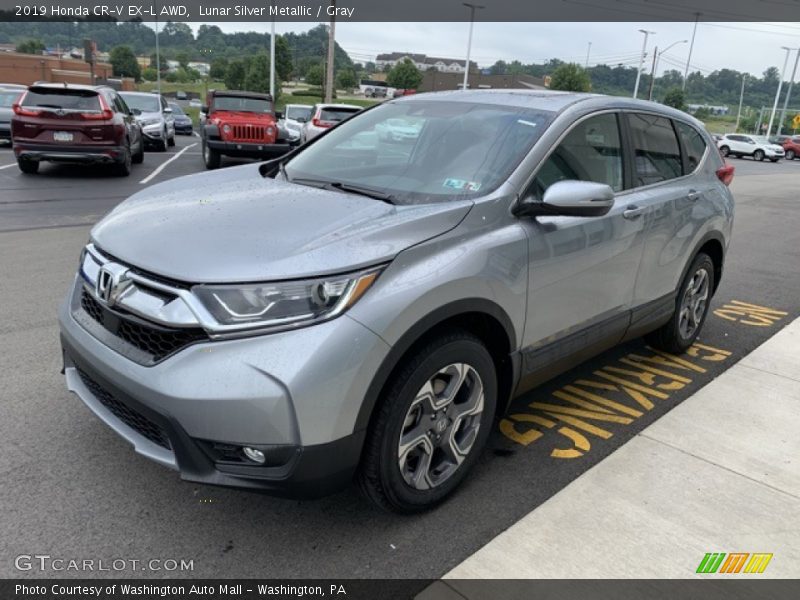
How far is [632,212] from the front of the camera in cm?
370

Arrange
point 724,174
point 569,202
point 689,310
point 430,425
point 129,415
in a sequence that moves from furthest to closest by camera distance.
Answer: point 724,174, point 689,310, point 569,202, point 430,425, point 129,415

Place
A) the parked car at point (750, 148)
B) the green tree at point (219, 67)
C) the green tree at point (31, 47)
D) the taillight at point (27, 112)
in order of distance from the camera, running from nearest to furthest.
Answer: the taillight at point (27, 112), the parked car at point (750, 148), the green tree at point (219, 67), the green tree at point (31, 47)

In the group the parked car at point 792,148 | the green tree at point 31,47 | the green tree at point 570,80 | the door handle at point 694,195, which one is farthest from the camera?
the green tree at point 31,47

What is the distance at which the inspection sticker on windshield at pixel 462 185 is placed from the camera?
3025mm

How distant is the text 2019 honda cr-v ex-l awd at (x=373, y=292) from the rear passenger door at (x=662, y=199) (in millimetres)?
28

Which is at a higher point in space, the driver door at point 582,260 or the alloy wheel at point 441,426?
the driver door at point 582,260

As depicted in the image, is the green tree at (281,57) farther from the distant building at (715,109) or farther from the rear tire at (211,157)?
the distant building at (715,109)

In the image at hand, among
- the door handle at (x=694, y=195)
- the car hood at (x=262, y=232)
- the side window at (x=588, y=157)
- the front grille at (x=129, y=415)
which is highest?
the side window at (x=588, y=157)

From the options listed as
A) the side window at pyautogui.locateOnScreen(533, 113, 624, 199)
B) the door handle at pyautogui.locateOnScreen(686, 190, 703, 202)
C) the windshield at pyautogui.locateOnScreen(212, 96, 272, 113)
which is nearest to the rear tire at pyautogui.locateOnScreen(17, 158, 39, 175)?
the windshield at pyautogui.locateOnScreen(212, 96, 272, 113)

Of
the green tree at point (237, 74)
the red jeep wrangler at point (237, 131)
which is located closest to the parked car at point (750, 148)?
the red jeep wrangler at point (237, 131)

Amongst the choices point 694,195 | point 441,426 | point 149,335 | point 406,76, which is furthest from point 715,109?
point 149,335

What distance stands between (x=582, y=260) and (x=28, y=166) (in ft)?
39.8

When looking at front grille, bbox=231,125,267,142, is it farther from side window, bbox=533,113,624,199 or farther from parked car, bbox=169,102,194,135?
parked car, bbox=169,102,194,135

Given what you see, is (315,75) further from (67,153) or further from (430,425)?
(430,425)
